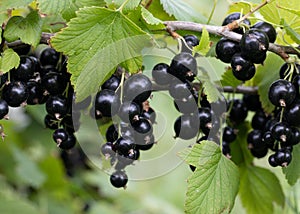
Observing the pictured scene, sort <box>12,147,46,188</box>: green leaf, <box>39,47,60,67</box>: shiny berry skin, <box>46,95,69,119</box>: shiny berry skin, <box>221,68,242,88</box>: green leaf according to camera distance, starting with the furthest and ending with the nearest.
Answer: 1. <box>12,147,46,188</box>: green leaf
2. <box>221,68,242,88</box>: green leaf
3. <box>39,47,60,67</box>: shiny berry skin
4. <box>46,95,69,119</box>: shiny berry skin

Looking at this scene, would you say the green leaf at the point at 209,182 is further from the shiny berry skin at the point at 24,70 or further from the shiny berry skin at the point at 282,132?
the shiny berry skin at the point at 24,70

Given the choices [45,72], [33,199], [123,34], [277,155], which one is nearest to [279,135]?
[277,155]

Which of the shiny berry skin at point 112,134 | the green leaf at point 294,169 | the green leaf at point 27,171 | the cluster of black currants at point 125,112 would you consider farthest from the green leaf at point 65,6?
the green leaf at point 27,171

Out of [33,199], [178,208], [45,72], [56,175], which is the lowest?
[178,208]

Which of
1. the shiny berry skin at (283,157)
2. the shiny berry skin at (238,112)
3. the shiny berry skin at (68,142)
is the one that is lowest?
the shiny berry skin at (238,112)

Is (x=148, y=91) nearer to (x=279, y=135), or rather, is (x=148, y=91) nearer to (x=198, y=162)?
(x=198, y=162)

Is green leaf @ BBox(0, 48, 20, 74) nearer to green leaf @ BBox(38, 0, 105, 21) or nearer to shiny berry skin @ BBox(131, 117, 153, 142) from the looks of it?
green leaf @ BBox(38, 0, 105, 21)

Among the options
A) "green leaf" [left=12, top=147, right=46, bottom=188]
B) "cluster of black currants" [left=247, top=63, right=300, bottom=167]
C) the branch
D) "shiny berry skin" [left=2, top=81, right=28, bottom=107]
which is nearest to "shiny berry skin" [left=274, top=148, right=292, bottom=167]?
"cluster of black currants" [left=247, top=63, right=300, bottom=167]
